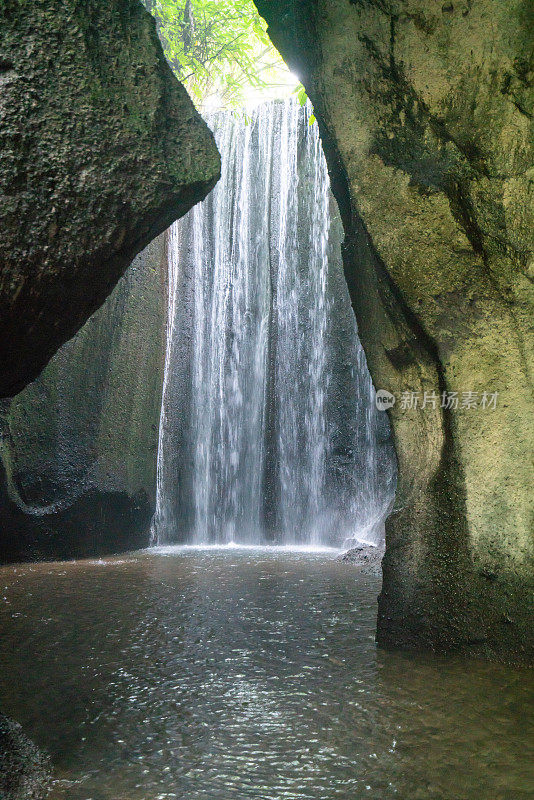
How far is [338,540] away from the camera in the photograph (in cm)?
938

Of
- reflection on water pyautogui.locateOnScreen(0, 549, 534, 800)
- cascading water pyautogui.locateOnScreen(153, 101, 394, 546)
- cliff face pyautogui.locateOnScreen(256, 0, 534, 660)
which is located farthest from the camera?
cascading water pyautogui.locateOnScreen(153, 101, 394, 546)

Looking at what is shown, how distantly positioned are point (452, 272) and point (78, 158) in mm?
1800

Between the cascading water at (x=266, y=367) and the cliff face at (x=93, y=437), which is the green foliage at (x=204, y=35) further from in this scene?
the cliff face at (x=93, y=437)

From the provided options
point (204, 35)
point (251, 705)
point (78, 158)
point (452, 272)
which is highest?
point (204, 35)

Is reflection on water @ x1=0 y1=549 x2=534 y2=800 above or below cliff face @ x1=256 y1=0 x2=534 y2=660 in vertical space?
below

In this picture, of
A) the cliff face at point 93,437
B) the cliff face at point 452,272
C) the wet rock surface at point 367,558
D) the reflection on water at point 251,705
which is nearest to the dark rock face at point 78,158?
the cliff face at point 452,272

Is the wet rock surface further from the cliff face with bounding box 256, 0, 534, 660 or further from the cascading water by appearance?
the cliff face with bounding box 256, 0, 534, 660

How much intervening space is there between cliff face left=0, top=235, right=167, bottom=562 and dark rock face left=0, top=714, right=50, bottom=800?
454 cm

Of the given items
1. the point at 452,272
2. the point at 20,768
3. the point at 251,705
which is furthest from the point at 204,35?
the point at 20,768

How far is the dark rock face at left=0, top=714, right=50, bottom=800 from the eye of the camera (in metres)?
1.79

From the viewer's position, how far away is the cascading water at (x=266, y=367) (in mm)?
9781

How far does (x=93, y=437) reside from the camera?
7234mm

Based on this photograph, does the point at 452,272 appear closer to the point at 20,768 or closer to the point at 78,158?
the point at 78,158

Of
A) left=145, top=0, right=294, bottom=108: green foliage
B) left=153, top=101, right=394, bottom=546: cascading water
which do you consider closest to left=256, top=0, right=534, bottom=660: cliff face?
left=153, top=101, right=394, bottom=546: cascading water
